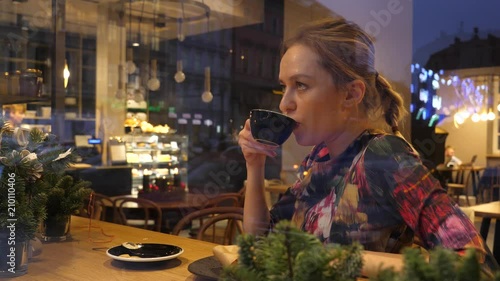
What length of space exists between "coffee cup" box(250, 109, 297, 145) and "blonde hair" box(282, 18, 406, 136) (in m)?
0.14

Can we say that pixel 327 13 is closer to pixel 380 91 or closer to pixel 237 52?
pixel 380 91

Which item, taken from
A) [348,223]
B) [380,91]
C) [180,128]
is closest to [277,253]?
[348,223]

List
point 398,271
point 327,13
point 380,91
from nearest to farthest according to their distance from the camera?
point 398,271
point 380,91
point 327,13

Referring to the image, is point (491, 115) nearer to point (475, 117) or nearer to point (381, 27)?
point (475, 117)

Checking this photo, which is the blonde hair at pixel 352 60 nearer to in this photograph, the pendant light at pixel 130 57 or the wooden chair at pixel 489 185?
the wooden chair at pixel 489 185

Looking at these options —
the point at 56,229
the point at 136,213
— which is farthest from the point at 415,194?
the point at 136,213

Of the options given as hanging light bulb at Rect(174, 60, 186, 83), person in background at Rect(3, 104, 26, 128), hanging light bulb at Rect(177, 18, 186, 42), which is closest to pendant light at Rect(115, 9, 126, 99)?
hanging light bulb at Rect(174, 60, 186, 83)

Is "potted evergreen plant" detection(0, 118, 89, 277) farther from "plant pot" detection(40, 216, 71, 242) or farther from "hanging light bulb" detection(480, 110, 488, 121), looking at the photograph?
"hanging light bulb" detection(480, 110, 488, 121)

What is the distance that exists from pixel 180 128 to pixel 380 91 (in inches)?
242

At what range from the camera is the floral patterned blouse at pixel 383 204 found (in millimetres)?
1020

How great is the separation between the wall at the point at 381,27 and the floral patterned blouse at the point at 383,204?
0.42ft

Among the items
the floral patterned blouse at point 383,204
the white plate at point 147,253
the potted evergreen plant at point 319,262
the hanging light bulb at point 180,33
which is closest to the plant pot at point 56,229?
the white plate at point 147,253

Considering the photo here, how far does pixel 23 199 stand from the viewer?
1.38m

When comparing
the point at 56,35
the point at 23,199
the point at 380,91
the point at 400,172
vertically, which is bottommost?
the point at 23,199
